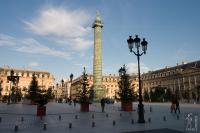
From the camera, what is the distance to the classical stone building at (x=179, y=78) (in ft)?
337

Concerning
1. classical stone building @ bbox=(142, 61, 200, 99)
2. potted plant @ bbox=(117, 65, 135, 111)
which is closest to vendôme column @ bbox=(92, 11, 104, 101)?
potted plant @ bbox=(117, 65, 135, 111)

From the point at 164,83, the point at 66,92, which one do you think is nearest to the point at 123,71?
the point at 164,83

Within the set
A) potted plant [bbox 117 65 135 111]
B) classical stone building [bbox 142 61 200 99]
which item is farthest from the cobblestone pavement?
classical stone building [bbox 142 61 200 99]

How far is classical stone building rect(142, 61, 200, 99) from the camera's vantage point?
337 feet

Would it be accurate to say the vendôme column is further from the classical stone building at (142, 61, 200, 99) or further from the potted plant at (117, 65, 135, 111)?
the classical stone building at (142, 61, 200, 99)

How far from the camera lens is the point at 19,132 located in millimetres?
14102

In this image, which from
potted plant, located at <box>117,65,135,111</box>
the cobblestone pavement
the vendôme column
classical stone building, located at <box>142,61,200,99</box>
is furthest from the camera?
classical stone building, located at <box>142,61,200,99</box>

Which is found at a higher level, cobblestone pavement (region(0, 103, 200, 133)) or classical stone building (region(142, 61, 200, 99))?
classical stone building (region(142, 61, 200, 99))

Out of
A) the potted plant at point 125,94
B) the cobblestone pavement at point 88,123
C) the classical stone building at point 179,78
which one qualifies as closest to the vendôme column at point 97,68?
the potted plant at point 125,94

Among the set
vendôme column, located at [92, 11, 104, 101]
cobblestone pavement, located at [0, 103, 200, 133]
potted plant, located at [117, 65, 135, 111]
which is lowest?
cobblestone pavement, located at [0, 103, 200, 133]

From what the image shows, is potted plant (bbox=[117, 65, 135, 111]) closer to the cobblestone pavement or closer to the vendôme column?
the cobblestone pavement

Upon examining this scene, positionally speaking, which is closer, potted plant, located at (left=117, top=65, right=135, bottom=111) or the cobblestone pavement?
the cobblestone pavement

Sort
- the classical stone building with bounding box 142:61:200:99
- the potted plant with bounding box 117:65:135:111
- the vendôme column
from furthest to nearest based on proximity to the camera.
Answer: the classical stone building with bounding box 142:61:200:99 < the vendôme column < the potted plant with bounding box 117:65:135:111

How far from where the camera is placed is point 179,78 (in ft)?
379
